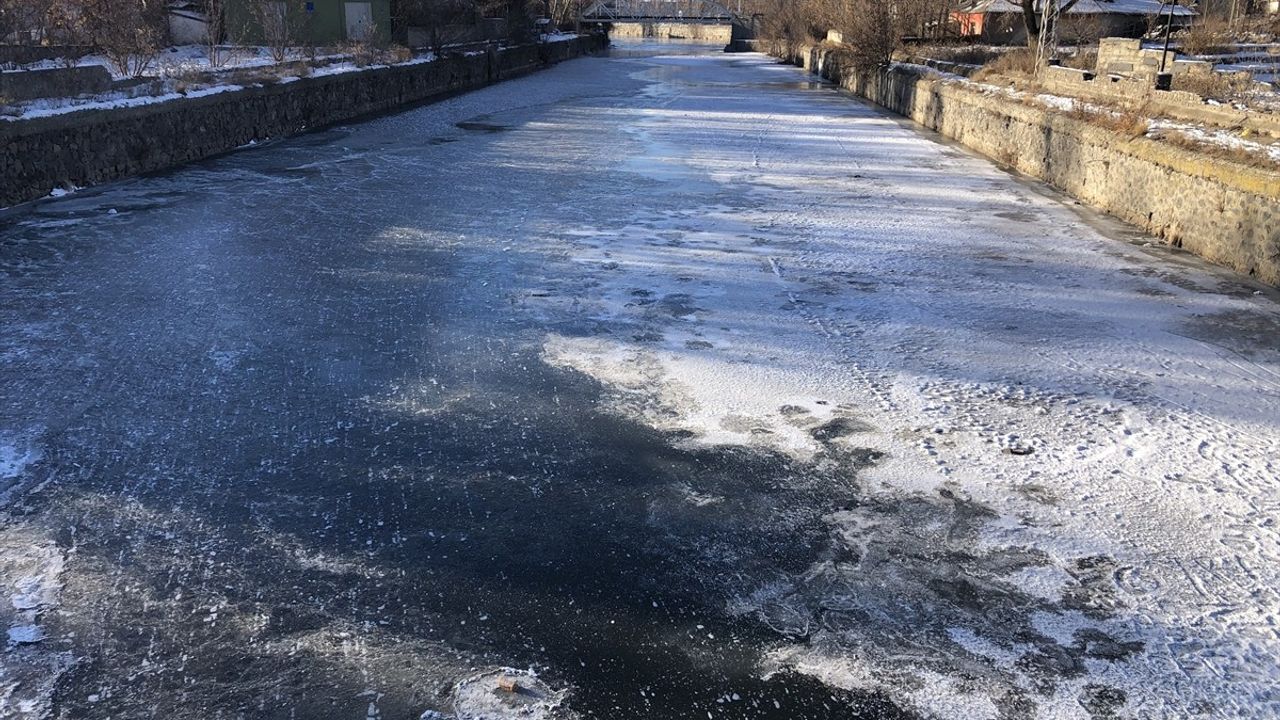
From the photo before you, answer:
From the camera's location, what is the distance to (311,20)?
32219 mm

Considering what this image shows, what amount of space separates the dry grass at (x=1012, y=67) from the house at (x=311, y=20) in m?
17.1

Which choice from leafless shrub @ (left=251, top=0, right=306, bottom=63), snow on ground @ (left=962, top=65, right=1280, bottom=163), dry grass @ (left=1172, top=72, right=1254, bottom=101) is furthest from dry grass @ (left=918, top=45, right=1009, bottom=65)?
leafless shrub @ (left=251, top=0, right=306, bottom=63)

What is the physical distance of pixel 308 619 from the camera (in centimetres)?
383

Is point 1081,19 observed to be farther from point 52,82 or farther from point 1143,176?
point 52,82

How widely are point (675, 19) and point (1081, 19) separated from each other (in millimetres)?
53618

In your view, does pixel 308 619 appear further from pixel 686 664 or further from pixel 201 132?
pixel 201 132

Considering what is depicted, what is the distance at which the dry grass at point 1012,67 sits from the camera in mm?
21141

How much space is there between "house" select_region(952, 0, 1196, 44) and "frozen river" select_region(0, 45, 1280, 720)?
27.1 metres

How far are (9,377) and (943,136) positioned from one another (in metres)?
18.4

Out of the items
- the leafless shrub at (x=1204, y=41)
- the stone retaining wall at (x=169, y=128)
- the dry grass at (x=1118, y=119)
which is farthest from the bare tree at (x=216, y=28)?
the leafless shrub at (x=1204, y=41)

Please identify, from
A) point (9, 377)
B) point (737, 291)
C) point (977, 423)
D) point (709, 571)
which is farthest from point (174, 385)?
point (977, 423)

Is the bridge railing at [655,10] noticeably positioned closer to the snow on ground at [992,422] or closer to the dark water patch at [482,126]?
the dark water patch at [482,126]

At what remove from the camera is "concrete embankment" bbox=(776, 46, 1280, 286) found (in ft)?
29.4

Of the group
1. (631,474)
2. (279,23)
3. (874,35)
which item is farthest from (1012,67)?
(631,474)
